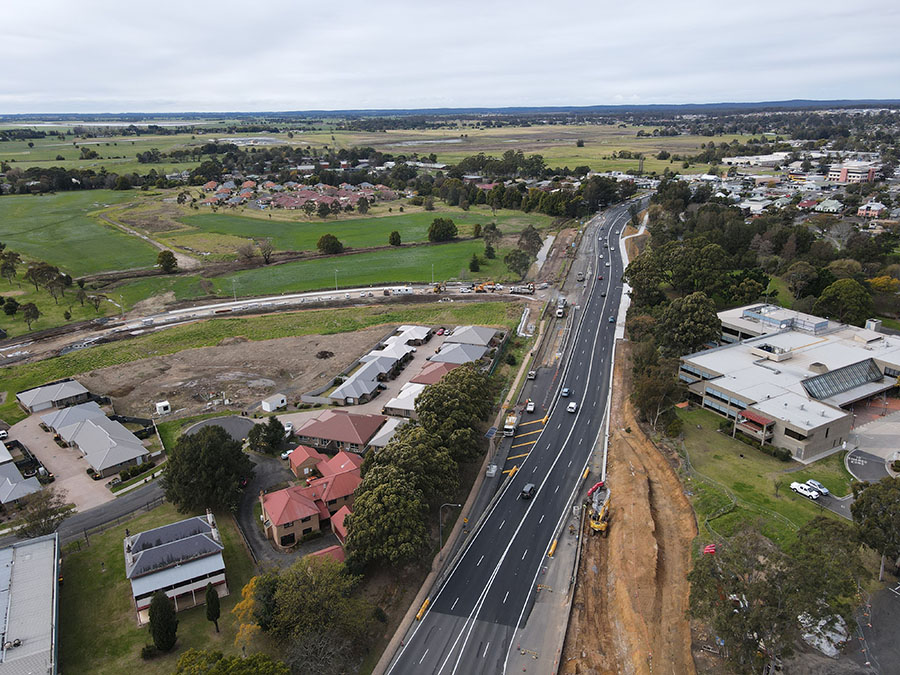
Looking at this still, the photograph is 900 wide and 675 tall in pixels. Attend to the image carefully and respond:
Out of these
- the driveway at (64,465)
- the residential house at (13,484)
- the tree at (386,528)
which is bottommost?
the driveway at (64,465)

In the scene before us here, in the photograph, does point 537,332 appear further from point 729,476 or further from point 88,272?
point 88,272

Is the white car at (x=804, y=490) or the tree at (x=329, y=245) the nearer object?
the white car at (x=804, y=490)

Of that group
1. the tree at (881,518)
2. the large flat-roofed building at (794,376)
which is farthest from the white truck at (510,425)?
the tree at (881,518)

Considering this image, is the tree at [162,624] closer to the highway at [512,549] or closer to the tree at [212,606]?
the tree at [212,606]

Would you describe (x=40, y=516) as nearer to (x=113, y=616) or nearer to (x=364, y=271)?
(x=113, y=616)

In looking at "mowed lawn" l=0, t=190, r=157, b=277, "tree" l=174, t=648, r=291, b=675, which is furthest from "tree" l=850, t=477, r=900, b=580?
"mowed lawn" l=0, t=190, r=157, b=277

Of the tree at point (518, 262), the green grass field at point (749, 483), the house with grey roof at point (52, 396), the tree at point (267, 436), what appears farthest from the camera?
the tree at point (518, 262)

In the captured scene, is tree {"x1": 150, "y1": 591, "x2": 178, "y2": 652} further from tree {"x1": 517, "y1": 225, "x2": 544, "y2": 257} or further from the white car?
tree {"x1": 517, "y1": 225, "x2": 544, "y2": 257}
